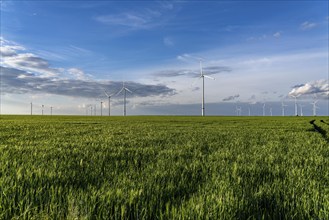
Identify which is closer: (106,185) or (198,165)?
(106,185)

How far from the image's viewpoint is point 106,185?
18.6ft

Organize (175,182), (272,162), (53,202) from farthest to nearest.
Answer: (272,162)
(175,182)
(53,202)

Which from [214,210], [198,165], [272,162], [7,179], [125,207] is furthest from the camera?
[272,162]

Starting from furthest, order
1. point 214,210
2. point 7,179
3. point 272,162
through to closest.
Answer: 1. point 272,162
2. point 7,179
3. point 214,210

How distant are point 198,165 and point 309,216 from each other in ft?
14.2

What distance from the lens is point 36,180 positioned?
A: 594cm

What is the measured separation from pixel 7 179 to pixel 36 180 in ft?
1.75

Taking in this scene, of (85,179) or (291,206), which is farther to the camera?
(85,179)

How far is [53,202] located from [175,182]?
262 centimetres

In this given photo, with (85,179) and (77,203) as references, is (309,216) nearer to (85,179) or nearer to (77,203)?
(77,203)

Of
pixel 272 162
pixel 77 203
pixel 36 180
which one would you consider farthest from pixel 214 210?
pixel 272 162

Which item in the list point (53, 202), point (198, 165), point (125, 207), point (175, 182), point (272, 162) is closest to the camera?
point (125, 207)

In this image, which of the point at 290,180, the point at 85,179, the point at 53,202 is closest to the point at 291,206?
the point at 290,180

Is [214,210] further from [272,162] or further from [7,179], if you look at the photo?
[272,162]
